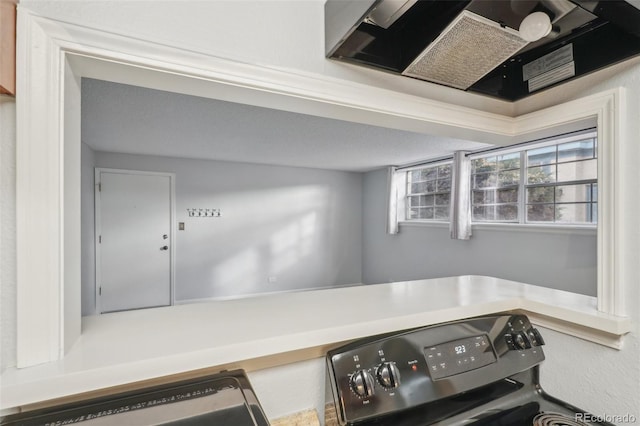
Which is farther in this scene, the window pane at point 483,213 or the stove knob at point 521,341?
the window pane at point 483,213

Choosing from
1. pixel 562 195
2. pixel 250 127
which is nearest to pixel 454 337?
pixel 250 127

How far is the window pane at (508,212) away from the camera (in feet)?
11.3

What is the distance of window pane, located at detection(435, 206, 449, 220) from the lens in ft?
14.4

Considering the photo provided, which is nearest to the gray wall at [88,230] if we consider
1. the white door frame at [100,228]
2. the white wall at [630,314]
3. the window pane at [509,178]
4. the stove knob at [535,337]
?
the white door frame at [100,228]

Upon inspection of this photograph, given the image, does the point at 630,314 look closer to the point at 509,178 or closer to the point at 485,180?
the point at 509,178

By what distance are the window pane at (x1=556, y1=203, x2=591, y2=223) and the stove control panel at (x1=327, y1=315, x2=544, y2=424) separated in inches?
108

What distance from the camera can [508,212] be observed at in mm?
3525

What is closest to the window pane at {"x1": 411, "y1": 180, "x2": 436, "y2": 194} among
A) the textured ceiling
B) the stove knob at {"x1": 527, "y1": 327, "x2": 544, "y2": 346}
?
the textured ceiling

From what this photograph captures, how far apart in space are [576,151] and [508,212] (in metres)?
0.90

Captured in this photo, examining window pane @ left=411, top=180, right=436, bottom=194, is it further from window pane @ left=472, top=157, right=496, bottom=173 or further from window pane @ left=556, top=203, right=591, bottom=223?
window pane @ left=556, top=203, right=591, bottom=223

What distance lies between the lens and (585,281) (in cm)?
272

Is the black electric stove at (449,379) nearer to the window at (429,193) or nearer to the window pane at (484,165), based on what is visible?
the window pane at (484,165)

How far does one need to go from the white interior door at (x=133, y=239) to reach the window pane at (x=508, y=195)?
15.0ft

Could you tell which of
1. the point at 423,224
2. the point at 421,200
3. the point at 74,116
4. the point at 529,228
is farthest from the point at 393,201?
the point at 74,116
